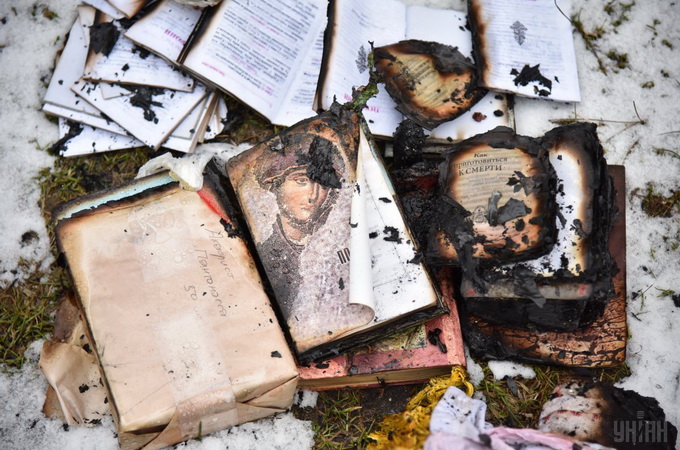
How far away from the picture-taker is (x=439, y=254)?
73.7 inches

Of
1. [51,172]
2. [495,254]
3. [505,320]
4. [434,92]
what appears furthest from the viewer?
[51,172]

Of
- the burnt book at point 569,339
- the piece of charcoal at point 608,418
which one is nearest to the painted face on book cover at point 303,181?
the burnt book at point 569,339

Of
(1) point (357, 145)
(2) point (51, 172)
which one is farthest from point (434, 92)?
(2) point (51, 172)

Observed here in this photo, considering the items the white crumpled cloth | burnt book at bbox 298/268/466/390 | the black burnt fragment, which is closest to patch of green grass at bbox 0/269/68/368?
the black burnt fragment

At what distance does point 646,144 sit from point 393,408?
1499 mm

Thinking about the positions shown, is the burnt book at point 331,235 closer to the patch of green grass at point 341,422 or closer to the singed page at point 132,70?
the patch of green grass at point 341,422

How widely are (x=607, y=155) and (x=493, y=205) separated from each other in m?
0.79

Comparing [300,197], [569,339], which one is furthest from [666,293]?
[300,197]

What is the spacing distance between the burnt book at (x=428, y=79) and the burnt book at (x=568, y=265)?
396mm

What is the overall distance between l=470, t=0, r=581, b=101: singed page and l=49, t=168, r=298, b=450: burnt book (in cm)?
124

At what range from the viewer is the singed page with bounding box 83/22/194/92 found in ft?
7.45

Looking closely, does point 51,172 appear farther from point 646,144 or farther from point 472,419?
point 646,144

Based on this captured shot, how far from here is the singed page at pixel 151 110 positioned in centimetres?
225

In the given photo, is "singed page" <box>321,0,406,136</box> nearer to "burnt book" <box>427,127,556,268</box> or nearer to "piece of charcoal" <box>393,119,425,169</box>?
"piece of charcoal" <box>393,119,425,169</box>
